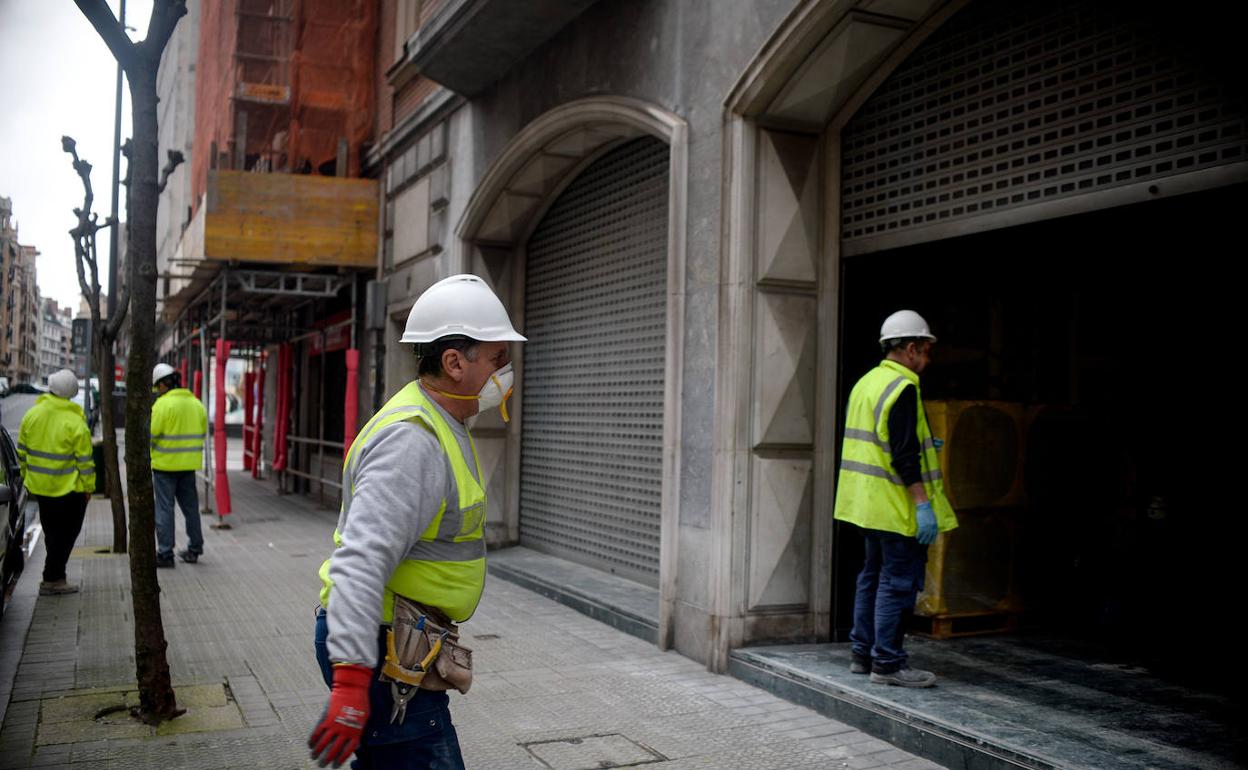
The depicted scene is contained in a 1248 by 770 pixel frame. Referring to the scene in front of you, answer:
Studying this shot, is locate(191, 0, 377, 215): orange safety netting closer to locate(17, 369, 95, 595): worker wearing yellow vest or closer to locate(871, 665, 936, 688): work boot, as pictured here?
locate(17, 369, 95, 595): worker wearing yellow vest

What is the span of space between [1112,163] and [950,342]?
10.5ft

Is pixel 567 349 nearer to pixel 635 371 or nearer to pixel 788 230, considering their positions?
pixel 635 371

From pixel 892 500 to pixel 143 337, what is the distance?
4.09 meters

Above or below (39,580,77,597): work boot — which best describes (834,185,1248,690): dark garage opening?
above

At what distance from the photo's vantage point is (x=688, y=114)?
754 centimetres

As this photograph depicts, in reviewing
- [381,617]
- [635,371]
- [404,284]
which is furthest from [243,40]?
[381,617]

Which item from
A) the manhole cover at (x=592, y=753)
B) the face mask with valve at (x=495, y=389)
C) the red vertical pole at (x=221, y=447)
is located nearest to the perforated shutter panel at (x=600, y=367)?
the manhole cover at (x=592, y=753)

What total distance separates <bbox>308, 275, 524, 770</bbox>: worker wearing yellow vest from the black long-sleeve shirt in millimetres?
3349

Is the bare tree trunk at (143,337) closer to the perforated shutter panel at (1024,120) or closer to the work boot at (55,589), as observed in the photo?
the work boot at (55,589)

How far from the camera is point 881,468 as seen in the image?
19.5 feet

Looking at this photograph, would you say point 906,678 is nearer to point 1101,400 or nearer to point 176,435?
point 1101,400

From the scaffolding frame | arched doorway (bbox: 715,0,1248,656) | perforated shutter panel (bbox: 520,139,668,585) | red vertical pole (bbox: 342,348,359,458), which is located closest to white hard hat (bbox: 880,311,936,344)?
arched doorway (bbox: 715,0,1248,656)

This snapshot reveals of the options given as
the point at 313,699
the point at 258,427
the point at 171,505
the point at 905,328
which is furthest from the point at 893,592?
the point at 258,427

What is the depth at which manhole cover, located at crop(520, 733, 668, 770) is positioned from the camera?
5000 millimetres
